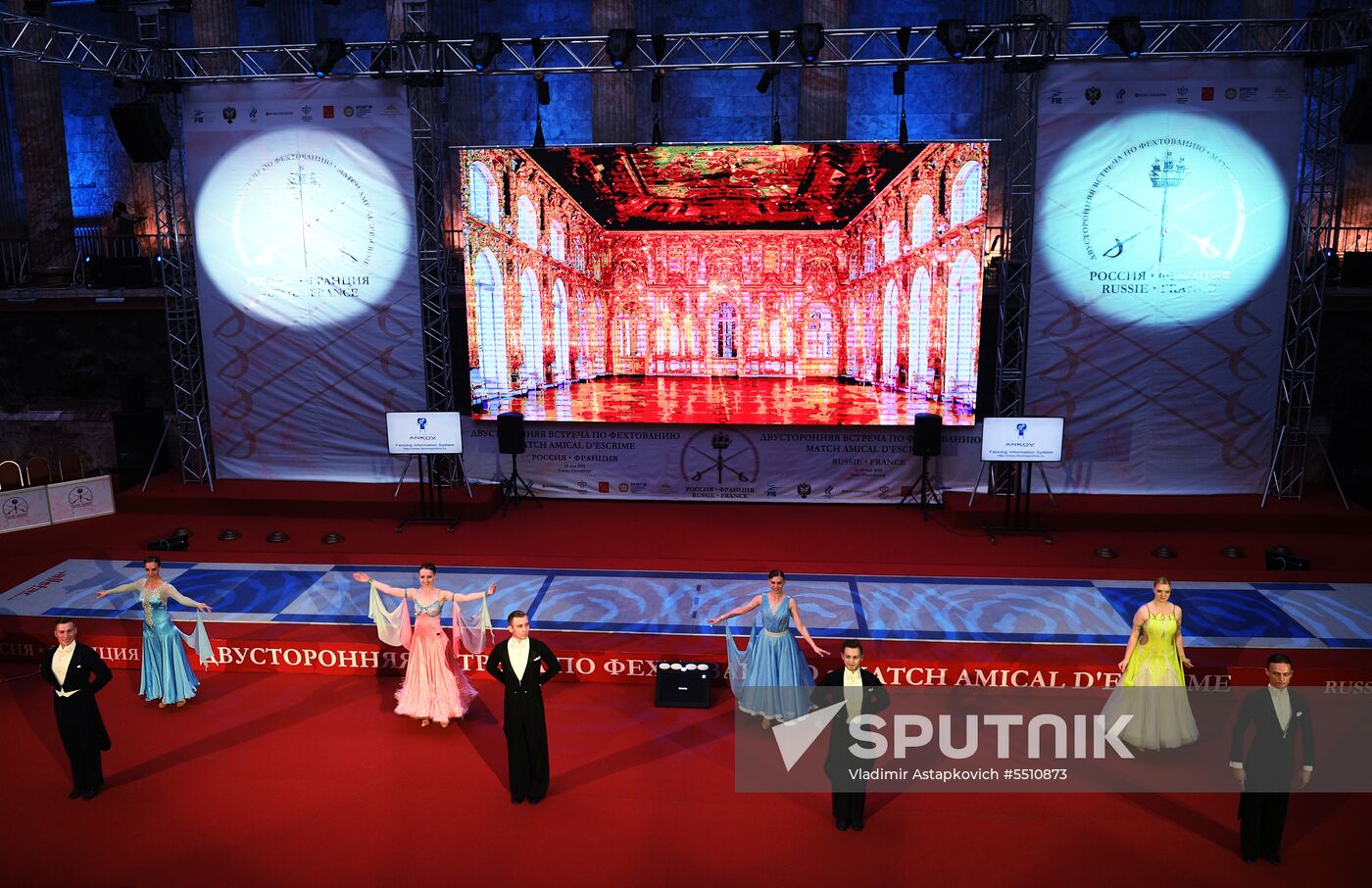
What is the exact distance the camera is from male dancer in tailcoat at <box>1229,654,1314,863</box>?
16.4ft

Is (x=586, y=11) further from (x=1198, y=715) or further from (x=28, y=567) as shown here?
(x=1198, y=715)

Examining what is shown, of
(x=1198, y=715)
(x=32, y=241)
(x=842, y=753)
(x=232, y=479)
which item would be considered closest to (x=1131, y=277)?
(x=1198, y=715)

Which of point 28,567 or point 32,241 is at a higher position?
point 32,241

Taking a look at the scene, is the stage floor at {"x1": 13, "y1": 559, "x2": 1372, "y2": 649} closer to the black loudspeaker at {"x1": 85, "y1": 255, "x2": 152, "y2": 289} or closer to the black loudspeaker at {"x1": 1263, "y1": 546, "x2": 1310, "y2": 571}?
the black loudspeaker at {"x1": 1263, "y1": 546, "x2": 1310, "y2": 571}

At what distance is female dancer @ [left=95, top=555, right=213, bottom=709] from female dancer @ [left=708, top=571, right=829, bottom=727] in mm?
4437

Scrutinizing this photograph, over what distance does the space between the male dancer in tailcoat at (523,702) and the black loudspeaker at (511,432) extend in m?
6.90

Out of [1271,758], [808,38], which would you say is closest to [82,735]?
[1271,758]

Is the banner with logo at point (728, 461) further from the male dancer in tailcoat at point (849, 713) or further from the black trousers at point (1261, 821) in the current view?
the black trousers at point (1261, 821)

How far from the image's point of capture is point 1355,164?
15977 mm

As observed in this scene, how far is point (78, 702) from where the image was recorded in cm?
580

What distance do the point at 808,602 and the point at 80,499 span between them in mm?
10331

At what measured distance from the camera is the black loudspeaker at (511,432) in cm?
1241

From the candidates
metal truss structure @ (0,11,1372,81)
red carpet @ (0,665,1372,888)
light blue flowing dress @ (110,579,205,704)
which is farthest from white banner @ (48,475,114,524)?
light blue flowing dress @ (110,579,205,704)

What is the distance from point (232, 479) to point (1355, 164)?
2042 cm
